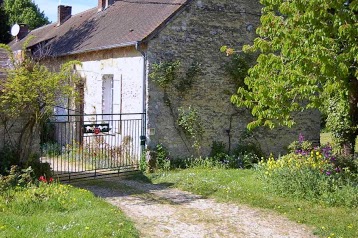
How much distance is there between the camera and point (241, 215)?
29.5 ft

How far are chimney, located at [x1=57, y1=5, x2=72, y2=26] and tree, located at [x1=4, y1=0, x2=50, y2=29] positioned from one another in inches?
510

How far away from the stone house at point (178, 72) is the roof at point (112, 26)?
6cm

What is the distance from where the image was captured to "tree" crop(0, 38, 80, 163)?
10031 mm

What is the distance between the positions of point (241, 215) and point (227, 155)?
589cm

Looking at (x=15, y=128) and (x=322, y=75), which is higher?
(x=322, y=75)

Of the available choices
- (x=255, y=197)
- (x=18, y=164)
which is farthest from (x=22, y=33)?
(x=255, y=197)

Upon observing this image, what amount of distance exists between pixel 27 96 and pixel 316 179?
6.47 metres

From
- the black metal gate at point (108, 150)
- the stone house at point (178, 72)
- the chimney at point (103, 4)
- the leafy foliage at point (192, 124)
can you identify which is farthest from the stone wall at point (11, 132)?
the chimney at point (103, 4)

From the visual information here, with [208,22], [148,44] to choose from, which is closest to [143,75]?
[148,44]

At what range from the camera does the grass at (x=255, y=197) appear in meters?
8.22

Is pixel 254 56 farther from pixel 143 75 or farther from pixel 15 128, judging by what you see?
pixel 15 128

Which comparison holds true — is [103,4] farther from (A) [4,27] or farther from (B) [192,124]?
(A) [4,27]

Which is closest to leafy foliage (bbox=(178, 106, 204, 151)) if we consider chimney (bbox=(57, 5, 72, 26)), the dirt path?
the dirt path

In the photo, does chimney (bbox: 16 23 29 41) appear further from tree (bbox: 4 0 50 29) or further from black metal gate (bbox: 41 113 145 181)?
black metal gate (bbox: 41 113 145 181)
